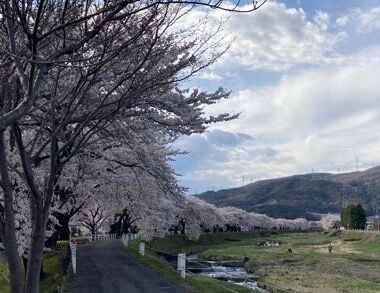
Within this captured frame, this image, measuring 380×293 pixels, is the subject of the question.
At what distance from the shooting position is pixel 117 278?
23312mm

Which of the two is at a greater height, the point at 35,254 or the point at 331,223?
the point at 331,223

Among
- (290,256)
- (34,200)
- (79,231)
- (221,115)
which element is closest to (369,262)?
(290,256)

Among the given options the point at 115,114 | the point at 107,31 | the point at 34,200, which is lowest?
the point at 34,200

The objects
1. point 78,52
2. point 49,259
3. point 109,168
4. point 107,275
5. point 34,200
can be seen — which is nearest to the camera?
point 78,52

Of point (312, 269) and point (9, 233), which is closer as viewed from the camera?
point (9, 233)

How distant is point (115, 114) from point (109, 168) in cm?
999

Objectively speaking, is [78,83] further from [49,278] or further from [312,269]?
[312,269]

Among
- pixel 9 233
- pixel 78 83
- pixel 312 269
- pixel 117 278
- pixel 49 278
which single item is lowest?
pixel 312 269

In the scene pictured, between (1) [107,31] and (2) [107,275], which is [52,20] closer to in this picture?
(1) [107,31]

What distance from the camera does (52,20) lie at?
775 centimetres

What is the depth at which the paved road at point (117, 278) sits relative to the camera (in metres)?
20.1

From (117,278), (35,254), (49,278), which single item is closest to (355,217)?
(117,278)

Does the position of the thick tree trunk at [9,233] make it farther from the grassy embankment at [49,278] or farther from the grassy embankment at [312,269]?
the grassy embankment at [312,269]

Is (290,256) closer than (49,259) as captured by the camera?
No
